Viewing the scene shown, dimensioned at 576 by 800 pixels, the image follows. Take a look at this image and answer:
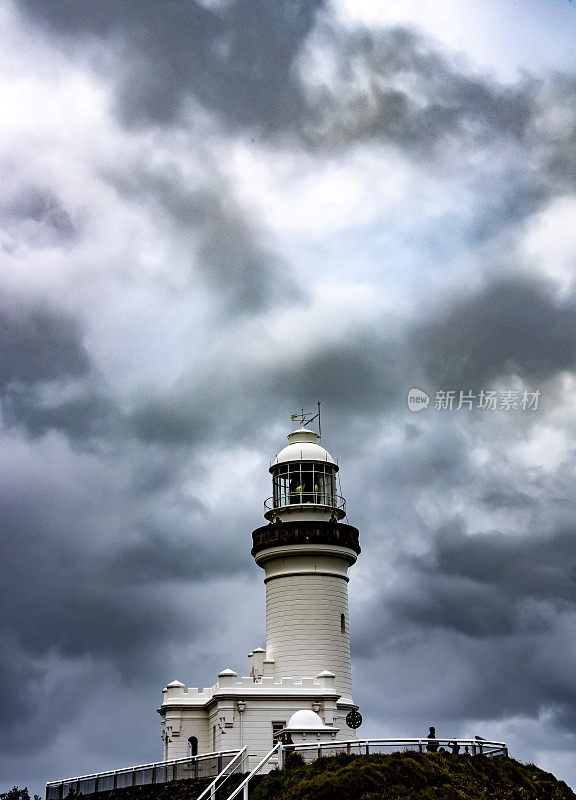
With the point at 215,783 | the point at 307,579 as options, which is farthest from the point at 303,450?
the point at 215,783

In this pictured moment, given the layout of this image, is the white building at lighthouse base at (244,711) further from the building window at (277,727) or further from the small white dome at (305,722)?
the small white dome at (305,722)

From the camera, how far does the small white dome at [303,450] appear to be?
58188 millimetres

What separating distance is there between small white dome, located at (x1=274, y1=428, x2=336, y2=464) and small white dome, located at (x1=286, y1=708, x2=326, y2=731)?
48.8 ft

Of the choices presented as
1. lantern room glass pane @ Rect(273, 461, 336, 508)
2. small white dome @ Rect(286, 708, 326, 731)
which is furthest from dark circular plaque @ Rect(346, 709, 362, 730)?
lantern room glass pane @ Rect(273, 461, 336, 508)

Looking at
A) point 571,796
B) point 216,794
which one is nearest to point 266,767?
point 216,794

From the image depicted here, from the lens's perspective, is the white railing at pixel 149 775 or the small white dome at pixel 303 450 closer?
the white railing at pixel 149 775

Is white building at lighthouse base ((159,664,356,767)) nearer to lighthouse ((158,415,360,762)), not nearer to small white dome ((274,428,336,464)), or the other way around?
lighthouse ((158,415,360,762))

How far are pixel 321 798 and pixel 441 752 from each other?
6.25 metres

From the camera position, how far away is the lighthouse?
1970 inches

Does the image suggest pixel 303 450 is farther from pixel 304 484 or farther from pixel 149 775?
pixel 149 775

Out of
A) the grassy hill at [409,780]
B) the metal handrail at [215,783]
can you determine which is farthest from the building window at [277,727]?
the grassy hill at [409,780]

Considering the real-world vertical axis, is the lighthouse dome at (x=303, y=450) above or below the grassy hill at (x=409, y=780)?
above

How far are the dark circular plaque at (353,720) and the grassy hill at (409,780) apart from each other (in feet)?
35.9

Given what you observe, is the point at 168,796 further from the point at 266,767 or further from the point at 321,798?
the point at 321,798
